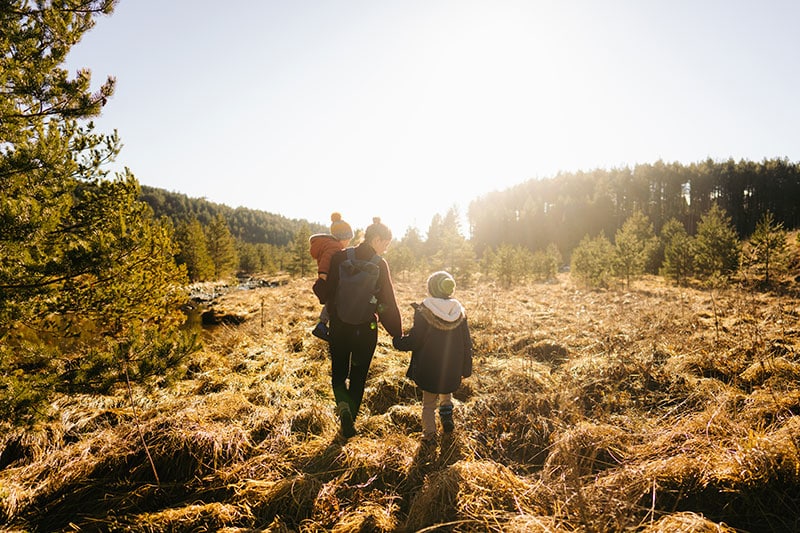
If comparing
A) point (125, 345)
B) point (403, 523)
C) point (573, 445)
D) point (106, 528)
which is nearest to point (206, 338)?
point (125, 345)

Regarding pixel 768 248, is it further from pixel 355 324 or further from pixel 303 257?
pixel 303 257

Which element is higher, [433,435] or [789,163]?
[789,163]

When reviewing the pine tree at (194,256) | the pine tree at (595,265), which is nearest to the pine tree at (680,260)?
the pine tree at (595,265)

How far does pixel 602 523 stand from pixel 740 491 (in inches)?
36.3

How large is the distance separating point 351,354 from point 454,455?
4.36ft

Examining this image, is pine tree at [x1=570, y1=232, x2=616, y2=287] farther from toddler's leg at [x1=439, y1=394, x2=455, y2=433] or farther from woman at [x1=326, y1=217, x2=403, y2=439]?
woman at [x1=326, y1=217, x2=403, y2=439]

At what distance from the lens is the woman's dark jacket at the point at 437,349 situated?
3.08 metres

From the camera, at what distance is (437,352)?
10.2 feet

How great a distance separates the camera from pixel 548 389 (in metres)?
4.08

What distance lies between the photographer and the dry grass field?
202 cm

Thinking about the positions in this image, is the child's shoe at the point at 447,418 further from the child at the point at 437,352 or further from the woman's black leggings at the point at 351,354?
the woman's black leggings at the point at 351,354

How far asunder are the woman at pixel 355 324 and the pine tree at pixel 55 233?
1.63 m

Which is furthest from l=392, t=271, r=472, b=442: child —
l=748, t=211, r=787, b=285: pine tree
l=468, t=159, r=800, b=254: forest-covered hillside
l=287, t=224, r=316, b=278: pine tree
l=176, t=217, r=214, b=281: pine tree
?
l=468, t=159, r=800, b=254: forest-covered hillside

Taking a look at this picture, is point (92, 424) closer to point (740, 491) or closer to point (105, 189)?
point (105, 189)
